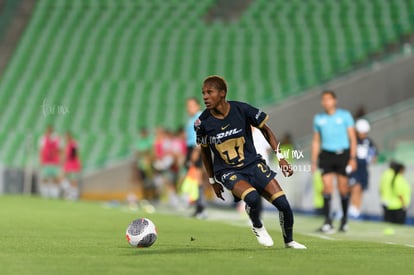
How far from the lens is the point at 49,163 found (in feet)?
108

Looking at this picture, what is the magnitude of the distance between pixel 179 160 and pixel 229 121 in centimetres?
1790

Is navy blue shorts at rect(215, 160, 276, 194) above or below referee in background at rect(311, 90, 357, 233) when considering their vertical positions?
below

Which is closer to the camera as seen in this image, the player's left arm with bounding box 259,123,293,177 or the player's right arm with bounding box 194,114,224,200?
the player's left arm with bounding box 259,123,293,177

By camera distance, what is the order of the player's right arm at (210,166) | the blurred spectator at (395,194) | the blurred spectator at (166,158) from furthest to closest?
the blurred spectator at (166,158)
the blurred spectator at (395,194)
the player's right arm at (210,166)

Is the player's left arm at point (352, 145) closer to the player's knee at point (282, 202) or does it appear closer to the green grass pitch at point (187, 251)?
the green grass pitch at point (187, 251)

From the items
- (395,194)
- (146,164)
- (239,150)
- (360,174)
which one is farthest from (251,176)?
(146,164)

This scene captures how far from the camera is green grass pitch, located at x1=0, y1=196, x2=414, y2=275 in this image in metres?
9.34

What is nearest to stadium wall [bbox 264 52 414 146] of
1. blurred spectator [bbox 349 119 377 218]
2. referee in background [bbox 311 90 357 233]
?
blurred spectator [bbox 349 119 377 218]

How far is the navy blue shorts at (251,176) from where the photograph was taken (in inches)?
456

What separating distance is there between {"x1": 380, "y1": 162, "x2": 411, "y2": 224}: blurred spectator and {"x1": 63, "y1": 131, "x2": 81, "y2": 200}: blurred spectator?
495 inches

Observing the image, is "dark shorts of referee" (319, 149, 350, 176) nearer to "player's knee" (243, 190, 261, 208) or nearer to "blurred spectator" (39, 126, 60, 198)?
"player's knee" (243, 190, 261, 208)

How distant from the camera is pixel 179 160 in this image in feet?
96.3

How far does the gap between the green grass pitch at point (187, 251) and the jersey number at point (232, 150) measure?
978mm

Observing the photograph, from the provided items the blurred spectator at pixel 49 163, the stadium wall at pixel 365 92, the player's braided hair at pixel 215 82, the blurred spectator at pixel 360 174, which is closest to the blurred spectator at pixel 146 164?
the blurred spectator at pixel 49 163
